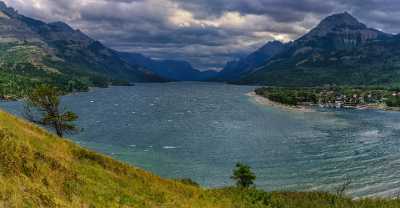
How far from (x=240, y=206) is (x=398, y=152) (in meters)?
120

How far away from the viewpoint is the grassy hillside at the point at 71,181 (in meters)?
27.6

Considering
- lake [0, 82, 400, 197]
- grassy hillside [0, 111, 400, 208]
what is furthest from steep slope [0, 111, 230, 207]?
lake [0, 82, 400, 197]

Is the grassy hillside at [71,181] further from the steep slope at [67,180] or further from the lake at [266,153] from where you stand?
the lake at [266,153]

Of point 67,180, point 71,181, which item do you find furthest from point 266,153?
point 67,180

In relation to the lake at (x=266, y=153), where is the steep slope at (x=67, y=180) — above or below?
above

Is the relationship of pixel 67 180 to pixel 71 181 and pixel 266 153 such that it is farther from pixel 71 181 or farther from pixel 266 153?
pixel 266 153

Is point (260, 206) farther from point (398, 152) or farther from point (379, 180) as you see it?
point (398, 152)

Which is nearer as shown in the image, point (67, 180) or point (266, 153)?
point (67, 180)

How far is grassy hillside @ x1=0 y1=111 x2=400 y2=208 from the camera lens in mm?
27625

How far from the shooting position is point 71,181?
3394cm

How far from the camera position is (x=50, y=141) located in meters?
42.3

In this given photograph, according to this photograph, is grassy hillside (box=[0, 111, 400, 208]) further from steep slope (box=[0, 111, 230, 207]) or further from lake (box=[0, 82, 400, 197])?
lake (box=[0, 82, 400, 197])

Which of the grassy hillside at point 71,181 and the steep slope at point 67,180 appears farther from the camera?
the grassy hillside at point 71,181

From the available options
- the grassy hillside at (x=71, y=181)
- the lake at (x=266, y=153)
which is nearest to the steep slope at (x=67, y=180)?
the grassy hillside at (x=71, y=181)
